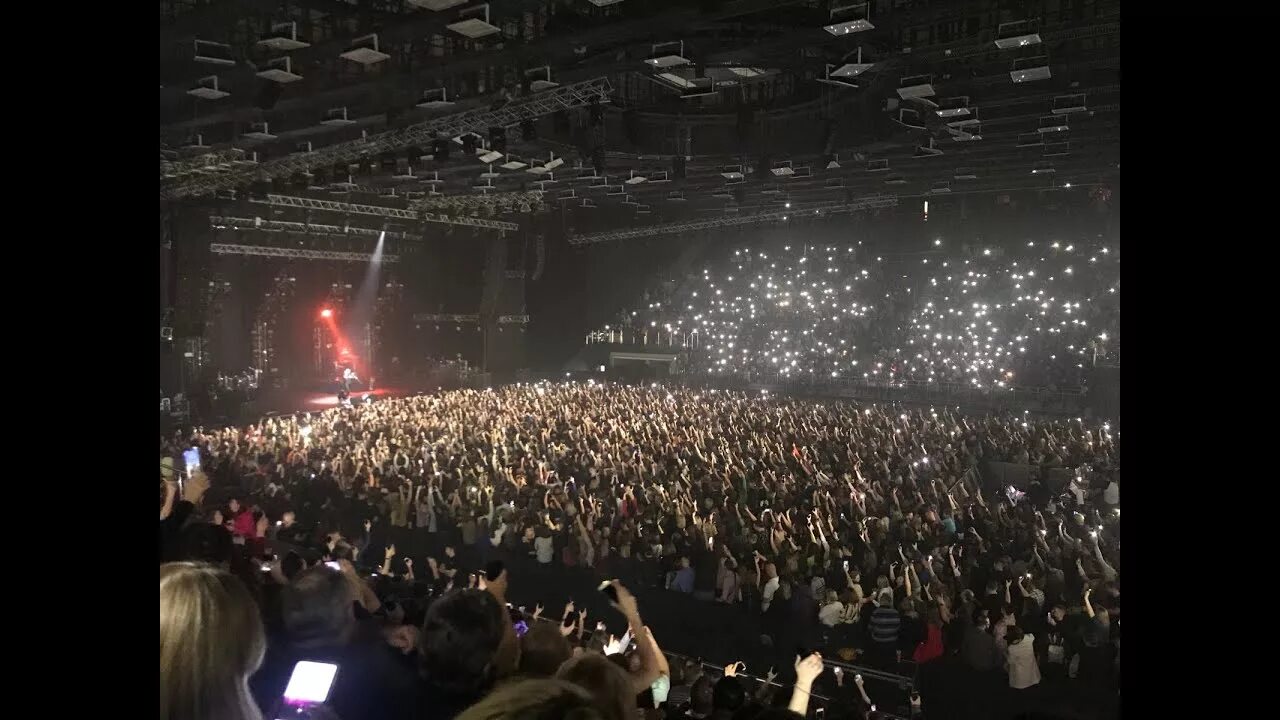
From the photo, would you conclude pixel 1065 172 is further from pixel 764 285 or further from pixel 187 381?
pixel 187 381

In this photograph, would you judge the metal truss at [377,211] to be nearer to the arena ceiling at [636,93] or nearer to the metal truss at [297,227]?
the arena ceiling at [636,93]

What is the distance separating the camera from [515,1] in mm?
9289

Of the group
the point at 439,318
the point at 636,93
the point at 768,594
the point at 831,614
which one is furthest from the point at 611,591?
the point at 439,318

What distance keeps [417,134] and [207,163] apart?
506 cm

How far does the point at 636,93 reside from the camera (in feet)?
49.6

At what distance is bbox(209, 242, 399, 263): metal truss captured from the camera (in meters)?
21.8

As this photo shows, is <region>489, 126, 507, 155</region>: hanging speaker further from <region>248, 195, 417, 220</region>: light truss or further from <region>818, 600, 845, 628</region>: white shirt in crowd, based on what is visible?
<region>818, 600, 845, 628</region>: white shirt in crowd

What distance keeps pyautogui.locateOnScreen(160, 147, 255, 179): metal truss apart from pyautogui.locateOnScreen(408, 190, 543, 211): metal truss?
225 inches

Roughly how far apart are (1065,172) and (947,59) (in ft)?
29.5

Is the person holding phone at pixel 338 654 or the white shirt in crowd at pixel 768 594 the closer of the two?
the person holding phone at pixel 338 654

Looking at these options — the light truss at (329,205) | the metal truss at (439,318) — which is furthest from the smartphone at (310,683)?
the metal truss at (439,318)

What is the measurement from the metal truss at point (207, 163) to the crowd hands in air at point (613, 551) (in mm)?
4885

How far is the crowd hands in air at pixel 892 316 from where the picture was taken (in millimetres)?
21797

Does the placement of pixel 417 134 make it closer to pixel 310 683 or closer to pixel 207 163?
pixel 207 163
